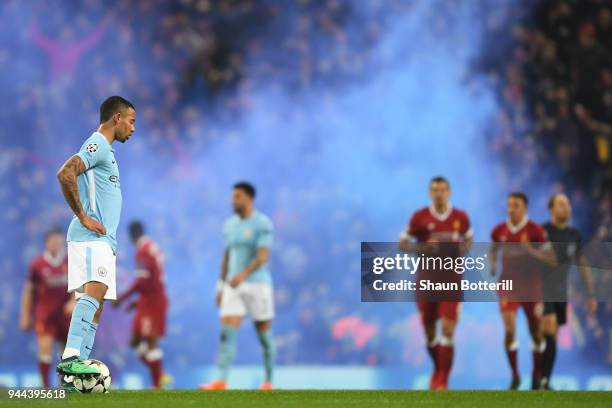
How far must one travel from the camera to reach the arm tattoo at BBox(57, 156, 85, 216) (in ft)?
18.8

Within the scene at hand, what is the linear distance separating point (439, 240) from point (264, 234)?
157 cm

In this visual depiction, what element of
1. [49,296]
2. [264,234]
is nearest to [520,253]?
[264,234]

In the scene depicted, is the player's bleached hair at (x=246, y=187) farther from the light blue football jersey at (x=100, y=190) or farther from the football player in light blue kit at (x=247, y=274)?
the light blue football jersey at (x=100, y=190)

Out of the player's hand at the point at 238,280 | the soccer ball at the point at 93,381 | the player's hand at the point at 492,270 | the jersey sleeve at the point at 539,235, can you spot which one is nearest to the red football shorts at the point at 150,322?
the player's hand at the point at 238,280

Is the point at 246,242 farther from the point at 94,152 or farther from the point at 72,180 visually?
the point at 72,180

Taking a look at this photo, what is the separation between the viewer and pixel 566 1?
51.5ft

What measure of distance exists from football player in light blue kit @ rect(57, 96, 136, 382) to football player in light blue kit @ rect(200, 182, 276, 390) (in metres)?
4.19

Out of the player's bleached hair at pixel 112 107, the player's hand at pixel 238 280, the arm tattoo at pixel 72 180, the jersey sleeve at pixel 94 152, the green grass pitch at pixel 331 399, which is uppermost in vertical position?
the player's hand at pixel 238 280

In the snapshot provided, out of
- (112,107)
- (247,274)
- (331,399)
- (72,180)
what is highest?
(247,274)

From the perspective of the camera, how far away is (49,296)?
40.4ft

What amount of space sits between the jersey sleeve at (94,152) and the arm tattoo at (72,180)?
0.04m

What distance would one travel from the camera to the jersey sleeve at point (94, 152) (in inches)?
231

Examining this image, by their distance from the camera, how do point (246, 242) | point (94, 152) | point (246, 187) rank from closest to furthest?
point (94, 152)
point (246, 187)
point (246, 242)

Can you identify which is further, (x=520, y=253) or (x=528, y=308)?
(x=528, y=308)
